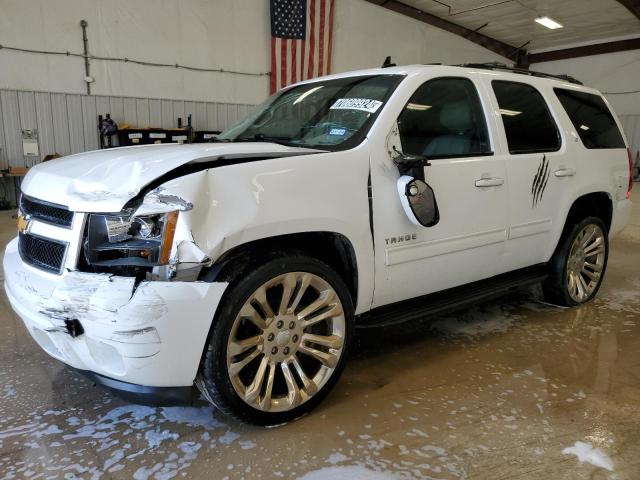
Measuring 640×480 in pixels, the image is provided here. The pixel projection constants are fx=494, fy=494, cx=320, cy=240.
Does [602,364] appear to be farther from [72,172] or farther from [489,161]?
[72,172]

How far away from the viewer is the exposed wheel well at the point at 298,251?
6.37 ft

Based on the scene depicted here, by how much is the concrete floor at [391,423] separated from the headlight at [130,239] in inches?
33.3

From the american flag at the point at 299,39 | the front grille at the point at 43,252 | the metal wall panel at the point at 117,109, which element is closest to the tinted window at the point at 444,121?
the front grille at the point at 43,252

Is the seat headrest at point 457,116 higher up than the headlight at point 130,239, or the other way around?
the seat headrest at point 457,116

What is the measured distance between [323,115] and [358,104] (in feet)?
0.74

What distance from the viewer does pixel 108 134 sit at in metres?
10.1

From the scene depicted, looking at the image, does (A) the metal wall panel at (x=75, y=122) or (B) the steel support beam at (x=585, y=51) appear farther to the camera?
(B) the steel support beam at (x=585, y=51)

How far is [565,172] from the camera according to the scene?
137 inches

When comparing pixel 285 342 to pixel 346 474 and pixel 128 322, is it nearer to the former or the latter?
pixel 346 474

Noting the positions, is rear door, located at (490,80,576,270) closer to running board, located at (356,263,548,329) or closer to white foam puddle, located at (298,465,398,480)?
running board, located at (356,263,548,329)

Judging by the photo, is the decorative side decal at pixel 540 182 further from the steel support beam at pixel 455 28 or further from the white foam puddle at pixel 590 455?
the steel support beam at pixel 455 28

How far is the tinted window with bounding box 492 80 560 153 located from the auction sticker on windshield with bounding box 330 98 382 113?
101 cm

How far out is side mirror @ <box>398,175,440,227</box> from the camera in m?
2.43

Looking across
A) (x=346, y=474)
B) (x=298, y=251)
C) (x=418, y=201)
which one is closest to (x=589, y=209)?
(x=418, y=201)
